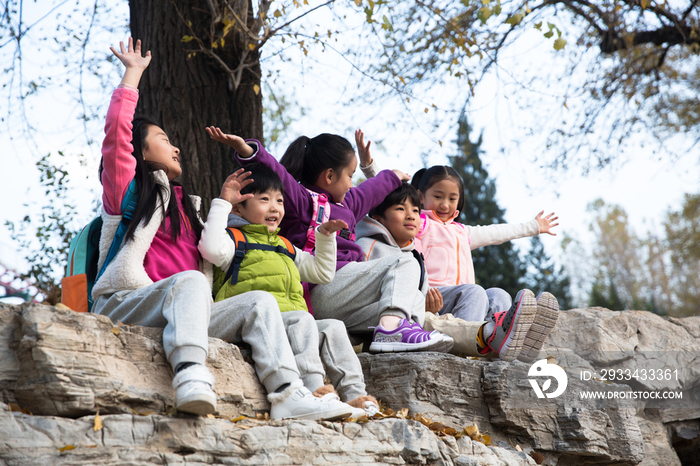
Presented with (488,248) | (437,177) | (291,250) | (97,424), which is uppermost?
(488,248)

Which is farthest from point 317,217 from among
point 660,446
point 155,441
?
point 660,446

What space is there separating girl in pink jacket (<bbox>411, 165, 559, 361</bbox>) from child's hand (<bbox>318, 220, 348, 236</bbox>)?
52.3 inches

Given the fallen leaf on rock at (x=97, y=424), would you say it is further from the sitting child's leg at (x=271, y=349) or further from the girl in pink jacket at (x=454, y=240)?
the girl in pink jacket at (x=454, y=240)

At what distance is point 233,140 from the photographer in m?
3.65

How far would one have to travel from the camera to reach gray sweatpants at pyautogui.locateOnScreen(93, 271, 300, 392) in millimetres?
2559

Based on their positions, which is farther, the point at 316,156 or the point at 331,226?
the point at 316,156

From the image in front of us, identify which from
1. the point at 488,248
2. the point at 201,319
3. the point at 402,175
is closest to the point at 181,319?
the point at 201,319

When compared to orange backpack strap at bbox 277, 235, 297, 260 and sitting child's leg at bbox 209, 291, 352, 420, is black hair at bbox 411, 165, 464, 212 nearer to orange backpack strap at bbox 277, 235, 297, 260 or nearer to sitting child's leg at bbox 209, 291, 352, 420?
orange backpack strap at bbox 277, 235, 297, 260

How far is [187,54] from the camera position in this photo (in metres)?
4.90

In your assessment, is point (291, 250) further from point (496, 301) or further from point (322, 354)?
point (496, 301)

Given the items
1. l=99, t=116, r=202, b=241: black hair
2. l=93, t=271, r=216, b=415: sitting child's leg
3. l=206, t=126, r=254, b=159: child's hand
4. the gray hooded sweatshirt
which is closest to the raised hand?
l=99, t=116, r=202, b=241: black hair

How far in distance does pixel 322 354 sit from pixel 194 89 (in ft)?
8.80

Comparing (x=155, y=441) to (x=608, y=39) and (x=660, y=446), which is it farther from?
(x=608, y=39)

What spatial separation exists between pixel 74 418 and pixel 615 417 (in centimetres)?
322
